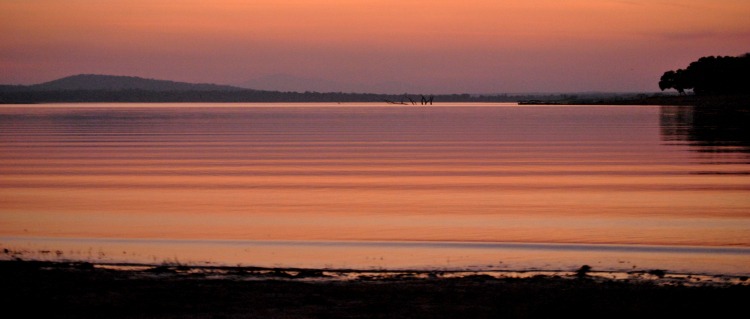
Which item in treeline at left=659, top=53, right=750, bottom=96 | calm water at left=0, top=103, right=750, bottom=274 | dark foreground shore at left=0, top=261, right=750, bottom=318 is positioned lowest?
calm water at left=0, top=103, right=750, bottom=274

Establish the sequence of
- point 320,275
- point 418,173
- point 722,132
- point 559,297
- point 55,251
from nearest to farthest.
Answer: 1. point 559,297
2. point 320,275
3. point 55,251
4. point 418,173
5. point 722,132

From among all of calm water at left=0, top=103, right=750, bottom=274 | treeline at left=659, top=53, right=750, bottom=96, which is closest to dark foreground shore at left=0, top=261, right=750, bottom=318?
calm water at left=0, top=103, right=750, bottom=274

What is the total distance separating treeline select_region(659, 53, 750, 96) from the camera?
13838 centimetres

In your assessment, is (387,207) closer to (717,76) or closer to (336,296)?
(336,296)

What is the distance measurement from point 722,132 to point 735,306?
41871 mm

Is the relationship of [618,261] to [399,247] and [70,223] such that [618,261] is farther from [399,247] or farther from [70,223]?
[70,223]

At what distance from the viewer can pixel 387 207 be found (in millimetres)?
18062

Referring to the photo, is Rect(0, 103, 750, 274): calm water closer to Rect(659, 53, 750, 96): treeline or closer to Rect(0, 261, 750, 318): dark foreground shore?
Rect(0, 261, 750, 318): dark foreground shore

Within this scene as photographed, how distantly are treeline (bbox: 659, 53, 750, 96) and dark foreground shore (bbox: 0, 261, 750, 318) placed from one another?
445 ft

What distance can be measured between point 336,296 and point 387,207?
8809mm

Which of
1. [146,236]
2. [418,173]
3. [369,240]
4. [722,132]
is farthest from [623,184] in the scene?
[722,132]

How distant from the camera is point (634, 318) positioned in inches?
326

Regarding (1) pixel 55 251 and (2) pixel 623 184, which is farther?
(2) pixel 623 184

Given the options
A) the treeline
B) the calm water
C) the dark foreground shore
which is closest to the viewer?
the dark foreground shore
